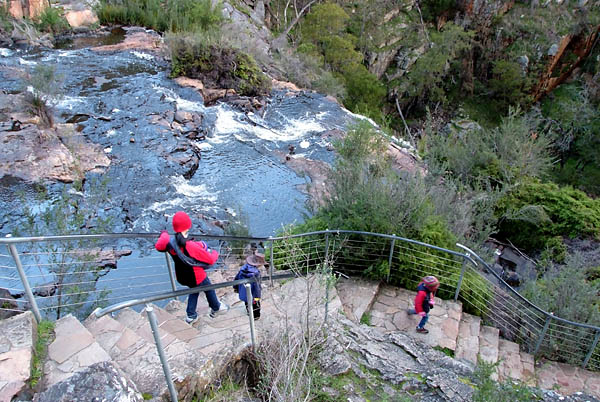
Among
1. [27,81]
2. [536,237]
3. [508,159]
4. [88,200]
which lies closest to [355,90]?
[508,159]

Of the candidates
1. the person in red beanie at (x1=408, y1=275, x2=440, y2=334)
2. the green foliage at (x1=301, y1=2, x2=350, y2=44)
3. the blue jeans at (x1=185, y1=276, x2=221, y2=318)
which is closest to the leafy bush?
the person in red beanie at (x1=408, y1=275, x2=440, y2=334)

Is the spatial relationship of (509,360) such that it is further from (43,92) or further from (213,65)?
(213,65)

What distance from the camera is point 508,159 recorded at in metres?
13.1

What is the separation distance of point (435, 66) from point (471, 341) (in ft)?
87.3

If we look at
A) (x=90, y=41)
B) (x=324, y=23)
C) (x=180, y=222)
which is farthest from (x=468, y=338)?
(x=324, y=23)

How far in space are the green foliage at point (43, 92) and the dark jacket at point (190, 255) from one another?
30.1 ft

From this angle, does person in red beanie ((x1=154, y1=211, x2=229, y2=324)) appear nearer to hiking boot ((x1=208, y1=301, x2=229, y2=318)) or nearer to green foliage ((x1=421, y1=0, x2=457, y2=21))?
hiking boot ((x1=208, y1=301, x2=229, y2=318))

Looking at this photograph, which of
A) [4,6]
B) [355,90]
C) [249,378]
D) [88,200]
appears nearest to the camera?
[249,378]

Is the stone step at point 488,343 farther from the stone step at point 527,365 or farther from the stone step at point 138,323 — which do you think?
the stone step at point 138,323

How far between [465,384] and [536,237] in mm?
8735

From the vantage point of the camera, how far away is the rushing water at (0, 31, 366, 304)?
9.74 metres

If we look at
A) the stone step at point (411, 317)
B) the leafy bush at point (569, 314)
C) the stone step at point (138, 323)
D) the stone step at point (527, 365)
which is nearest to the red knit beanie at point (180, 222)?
the stone step at point (138, 323)

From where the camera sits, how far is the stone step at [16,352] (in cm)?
300

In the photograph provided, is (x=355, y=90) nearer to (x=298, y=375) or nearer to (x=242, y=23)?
(x=242, y=23)
